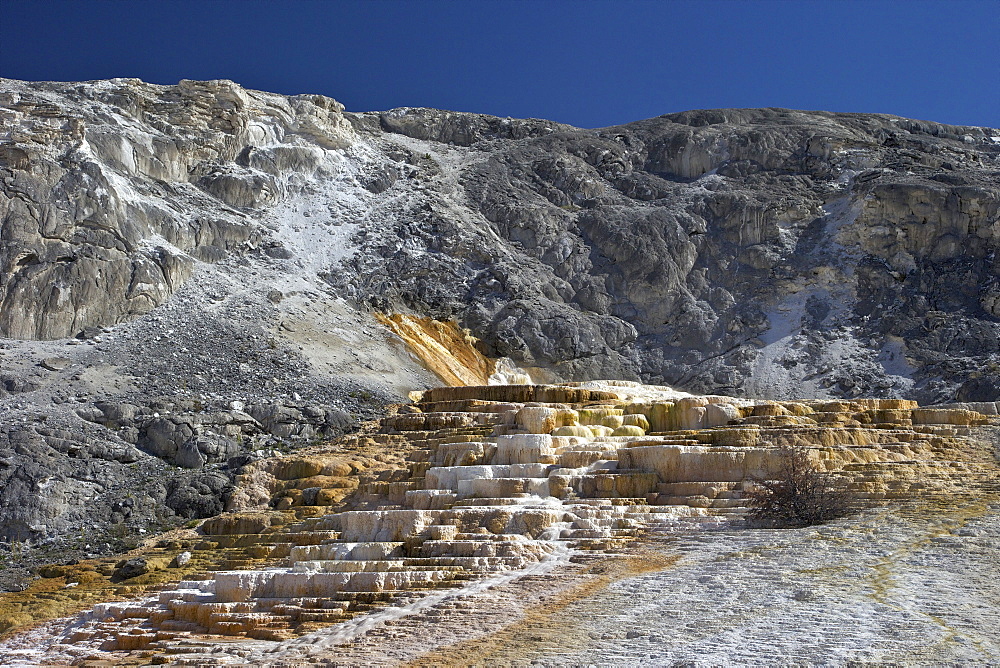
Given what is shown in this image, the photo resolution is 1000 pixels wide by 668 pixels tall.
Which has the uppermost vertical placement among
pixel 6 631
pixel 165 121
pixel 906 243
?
pixel 165 121

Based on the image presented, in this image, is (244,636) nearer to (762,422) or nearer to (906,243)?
(762,422)

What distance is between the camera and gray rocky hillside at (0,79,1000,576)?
1980cm

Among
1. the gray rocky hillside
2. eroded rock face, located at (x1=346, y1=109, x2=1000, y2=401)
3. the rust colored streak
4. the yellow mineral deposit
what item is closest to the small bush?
the yellow mineral deposit

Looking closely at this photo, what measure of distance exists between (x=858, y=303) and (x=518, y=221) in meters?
12.3

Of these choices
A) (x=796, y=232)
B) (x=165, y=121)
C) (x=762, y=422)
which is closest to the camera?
(x=762, y=422)

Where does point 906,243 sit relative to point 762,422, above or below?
above

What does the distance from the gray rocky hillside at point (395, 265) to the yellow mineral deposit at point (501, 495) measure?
132 inches

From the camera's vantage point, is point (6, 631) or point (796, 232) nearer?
point (6, 631)

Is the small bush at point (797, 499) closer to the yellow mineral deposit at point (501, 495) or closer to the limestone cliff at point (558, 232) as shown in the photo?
the yellow mineral deposit at point (501, 495)

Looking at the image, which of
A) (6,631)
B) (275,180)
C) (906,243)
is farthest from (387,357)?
(906,243)

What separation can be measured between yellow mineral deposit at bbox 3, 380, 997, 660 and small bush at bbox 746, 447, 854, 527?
29 cm

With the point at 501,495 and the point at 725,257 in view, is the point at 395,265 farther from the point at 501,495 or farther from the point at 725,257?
the point at 501,495

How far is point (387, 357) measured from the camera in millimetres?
25953

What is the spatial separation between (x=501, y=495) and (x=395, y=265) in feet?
56.6
